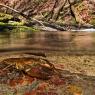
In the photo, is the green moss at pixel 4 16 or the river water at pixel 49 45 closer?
the river water at pixel 49 45

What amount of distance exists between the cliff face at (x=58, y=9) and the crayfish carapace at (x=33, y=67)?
19282 mm

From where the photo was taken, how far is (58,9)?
29.9 m

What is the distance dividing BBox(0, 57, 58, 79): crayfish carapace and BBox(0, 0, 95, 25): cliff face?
63.3ft

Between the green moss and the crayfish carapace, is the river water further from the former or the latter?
the crayfish carapace

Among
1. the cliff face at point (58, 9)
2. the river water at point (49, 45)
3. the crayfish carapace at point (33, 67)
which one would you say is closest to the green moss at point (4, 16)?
the cliff face at point (58, 9)

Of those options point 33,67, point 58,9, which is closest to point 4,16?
point 58,9

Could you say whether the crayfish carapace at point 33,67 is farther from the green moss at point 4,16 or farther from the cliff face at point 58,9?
the cliff face at point 58,9

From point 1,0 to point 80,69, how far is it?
78.9 feet

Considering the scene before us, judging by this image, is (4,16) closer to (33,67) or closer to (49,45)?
(49,45)

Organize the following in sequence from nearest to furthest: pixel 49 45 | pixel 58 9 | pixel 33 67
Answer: pixel 33 67 < pixel 49 45 < pixel 58 9

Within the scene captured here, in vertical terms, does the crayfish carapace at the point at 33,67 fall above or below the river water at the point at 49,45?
above

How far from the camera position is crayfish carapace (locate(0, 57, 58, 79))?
841 cm

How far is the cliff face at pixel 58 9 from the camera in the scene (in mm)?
29125

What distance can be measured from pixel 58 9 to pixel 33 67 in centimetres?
2160
